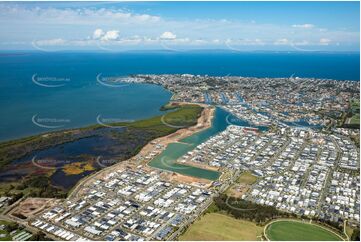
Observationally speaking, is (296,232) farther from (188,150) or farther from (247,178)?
(188,150)

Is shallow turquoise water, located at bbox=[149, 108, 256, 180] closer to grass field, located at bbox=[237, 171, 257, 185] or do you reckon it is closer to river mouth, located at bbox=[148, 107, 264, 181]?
river mouth, located at bbox=[148, 107, 264, 181]

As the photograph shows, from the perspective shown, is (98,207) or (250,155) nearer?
(98,207)

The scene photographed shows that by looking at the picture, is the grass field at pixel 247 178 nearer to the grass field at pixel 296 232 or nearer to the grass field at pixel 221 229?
the grass field at pixel 221 229

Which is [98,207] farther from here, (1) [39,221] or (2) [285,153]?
(2) [285,153]

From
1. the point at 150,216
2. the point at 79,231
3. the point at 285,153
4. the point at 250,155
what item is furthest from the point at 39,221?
the point at 285,153

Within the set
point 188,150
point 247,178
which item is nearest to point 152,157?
point 188,150

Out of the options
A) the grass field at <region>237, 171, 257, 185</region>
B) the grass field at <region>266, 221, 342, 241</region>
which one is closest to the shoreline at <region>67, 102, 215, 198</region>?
the grass field at <region>237, 171, 257, 185</region>
